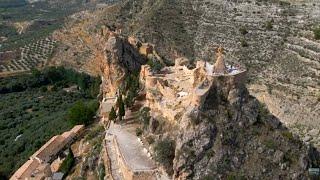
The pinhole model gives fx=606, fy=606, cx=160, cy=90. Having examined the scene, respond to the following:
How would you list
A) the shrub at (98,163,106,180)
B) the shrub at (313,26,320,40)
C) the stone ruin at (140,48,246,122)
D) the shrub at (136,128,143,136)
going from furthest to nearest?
the shrub at (313,26,320,40) → the shrub at (136,128,143,136) → the shrub at (98,163,106,180) → the stone ruin at (140,48,246,122)

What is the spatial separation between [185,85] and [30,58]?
2675 inches

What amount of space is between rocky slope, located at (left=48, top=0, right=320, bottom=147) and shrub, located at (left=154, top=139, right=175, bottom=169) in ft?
49.9

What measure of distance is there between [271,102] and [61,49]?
5563 centimetres

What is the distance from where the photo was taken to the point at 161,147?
33.3 m

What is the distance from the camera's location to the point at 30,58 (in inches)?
4045

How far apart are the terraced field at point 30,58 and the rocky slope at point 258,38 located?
2197 centimetres

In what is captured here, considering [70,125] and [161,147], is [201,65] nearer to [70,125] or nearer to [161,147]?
[161,147]

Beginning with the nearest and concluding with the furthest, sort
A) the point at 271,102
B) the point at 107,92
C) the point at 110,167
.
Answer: the point at 110,167 < the point at 271,102 < the point at 107,92

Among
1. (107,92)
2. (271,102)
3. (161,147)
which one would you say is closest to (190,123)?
(161,147)

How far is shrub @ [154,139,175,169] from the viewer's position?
3278 centimetres

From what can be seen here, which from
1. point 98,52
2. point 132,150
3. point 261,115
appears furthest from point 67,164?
point 98,52

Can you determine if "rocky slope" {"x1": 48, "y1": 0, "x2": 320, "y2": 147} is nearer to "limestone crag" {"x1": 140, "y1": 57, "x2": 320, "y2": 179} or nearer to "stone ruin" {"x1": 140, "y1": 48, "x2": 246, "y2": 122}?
"stone ruin" {"x1": 140, "y1": 48, "x2": 246, "y2": 122}

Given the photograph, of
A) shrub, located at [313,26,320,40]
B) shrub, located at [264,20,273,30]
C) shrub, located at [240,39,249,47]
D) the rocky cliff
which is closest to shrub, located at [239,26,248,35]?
shrub, located at [240,39,249,47]

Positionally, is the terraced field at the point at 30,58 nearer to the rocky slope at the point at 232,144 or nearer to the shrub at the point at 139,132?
the shrub at the point at 139,132
